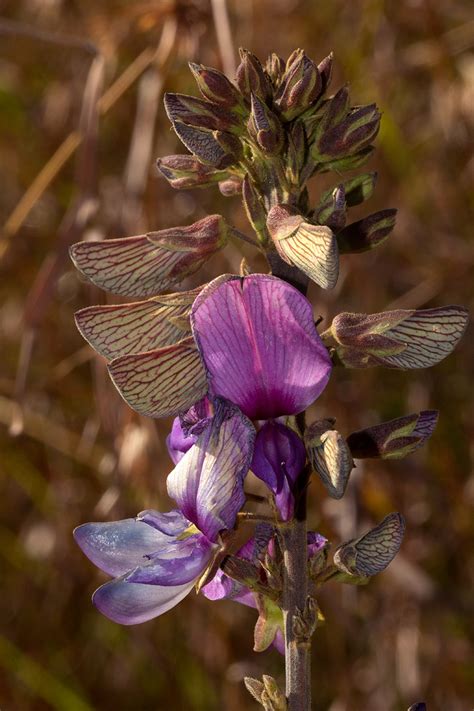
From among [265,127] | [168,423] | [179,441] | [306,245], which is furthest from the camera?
[168,423]

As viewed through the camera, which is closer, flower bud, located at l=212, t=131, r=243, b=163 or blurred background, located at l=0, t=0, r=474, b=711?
flower bud, located at l=212, t=131, r=243, b=163

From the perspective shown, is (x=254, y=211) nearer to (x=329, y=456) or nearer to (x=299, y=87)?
(x=299, y=87)

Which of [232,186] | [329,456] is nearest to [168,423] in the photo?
[232,186]

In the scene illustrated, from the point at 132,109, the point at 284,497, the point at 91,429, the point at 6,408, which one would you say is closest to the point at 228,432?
the point at 284,497

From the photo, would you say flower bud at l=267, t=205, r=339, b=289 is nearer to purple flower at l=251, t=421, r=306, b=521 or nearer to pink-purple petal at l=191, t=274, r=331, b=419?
pink-purple petal at l=191, t=274, r=331, b=419

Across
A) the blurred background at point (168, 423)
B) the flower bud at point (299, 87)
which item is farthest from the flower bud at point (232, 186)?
the blurred background at point (168, 423)

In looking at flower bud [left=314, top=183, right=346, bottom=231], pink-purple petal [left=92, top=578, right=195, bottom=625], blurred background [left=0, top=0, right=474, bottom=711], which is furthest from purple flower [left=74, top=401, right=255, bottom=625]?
blurred background [left=0, top=0, right=474, bottom=711]

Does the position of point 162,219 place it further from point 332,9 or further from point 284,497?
point 284,497
